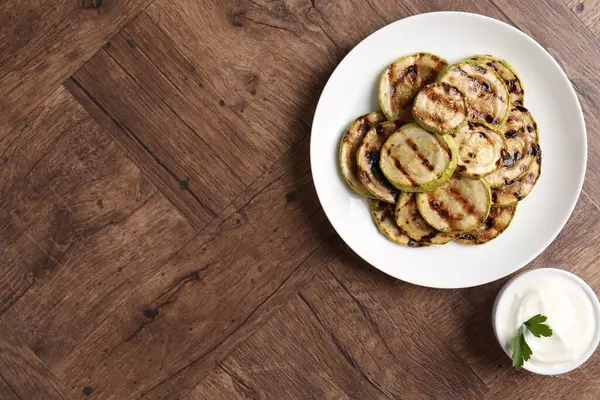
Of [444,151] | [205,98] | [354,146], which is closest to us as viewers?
[444,151]

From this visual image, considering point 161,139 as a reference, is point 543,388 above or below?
below

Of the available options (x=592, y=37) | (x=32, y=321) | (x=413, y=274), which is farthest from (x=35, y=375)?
(x=592, y=37)

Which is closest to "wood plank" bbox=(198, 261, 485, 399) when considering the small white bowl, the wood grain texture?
the wood grain texture

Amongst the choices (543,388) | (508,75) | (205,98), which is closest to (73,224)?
(205,98)

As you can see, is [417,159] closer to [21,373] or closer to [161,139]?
[161,139]

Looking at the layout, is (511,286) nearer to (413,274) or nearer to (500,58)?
(413,274)

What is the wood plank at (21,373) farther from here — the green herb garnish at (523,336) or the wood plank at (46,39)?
the green herb garnish at (523,336)
